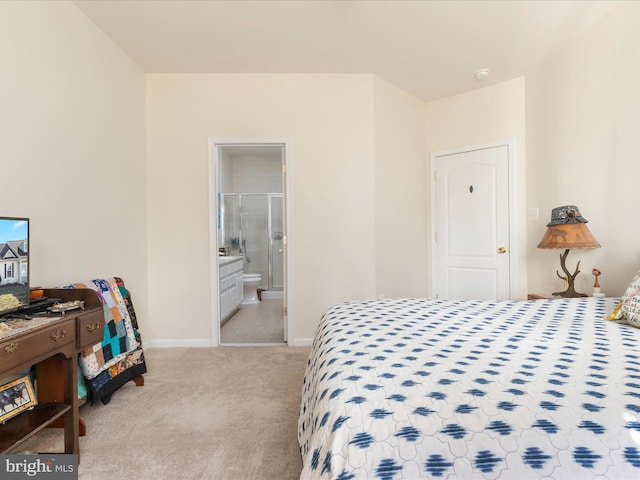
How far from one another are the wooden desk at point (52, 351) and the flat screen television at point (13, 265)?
118mm

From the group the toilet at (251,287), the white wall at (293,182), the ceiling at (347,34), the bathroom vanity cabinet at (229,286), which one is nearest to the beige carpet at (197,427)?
the white wall at (293,182)

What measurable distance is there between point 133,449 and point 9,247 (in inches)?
46.4

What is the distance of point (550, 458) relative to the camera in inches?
29.6

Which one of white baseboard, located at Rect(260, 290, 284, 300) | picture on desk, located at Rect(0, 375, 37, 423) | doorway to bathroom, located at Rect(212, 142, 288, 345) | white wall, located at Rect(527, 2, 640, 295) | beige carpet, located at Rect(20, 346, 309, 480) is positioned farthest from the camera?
white baseboard, located at Rect(260, 290, 284, 300)

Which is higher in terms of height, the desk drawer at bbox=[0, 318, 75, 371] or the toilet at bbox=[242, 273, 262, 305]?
the desk drawer at bbox=[0, 318, 75, 371]

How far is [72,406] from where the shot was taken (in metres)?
1.75

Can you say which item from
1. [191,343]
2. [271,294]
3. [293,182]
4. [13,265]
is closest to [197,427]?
[13,265]

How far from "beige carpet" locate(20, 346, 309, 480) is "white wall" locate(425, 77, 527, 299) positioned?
261 centimetres

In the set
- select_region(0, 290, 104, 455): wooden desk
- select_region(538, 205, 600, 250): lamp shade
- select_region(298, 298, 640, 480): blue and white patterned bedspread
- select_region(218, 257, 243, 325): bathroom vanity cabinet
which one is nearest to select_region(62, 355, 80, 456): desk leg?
select_region(0, 290, 104, 455): wooden desk

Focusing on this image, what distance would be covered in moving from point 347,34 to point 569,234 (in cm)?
233

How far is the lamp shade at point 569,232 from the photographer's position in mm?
2580

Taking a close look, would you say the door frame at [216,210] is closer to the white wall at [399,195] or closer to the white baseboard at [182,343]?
the white baseboard at [182,343]

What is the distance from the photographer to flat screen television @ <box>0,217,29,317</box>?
159cm

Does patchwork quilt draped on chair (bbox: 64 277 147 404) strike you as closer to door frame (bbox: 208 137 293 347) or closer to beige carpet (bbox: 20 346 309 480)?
beige carpet (bbox: 20 346 309 480)
